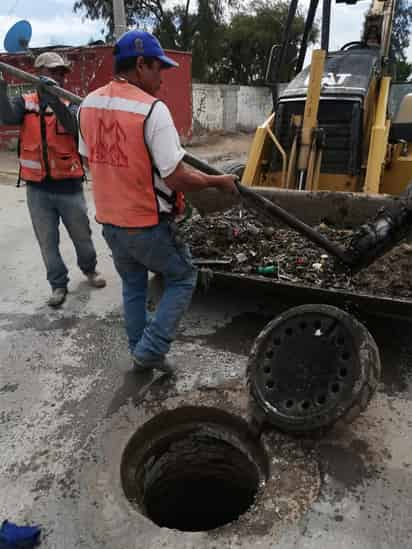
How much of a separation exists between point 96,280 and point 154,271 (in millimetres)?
1817

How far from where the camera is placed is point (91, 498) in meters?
2.29

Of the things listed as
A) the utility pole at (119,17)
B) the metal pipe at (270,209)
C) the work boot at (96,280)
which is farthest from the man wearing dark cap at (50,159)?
the utility pole at (119,17)

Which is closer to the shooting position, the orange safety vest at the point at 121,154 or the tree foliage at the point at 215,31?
the orange safety vest at the point at 121,154

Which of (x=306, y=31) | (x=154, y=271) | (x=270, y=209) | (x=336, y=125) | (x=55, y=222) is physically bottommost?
(x=55, y=222)

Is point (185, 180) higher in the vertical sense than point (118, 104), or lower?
lower

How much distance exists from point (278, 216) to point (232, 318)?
3.52ft

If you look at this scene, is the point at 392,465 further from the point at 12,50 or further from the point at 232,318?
the point at 12,50

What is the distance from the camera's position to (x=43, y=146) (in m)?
3.84

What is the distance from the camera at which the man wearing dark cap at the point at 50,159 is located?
376 centimetres

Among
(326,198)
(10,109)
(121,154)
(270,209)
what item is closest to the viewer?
(121,154)

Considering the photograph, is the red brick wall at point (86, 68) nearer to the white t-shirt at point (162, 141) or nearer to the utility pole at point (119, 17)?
the utility pole at point (119, 17)

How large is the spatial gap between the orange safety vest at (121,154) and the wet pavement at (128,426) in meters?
1.14

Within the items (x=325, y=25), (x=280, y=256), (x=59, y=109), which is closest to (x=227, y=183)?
(x=280, y=256)

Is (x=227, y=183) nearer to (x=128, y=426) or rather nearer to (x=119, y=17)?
(x=128, y=426)
